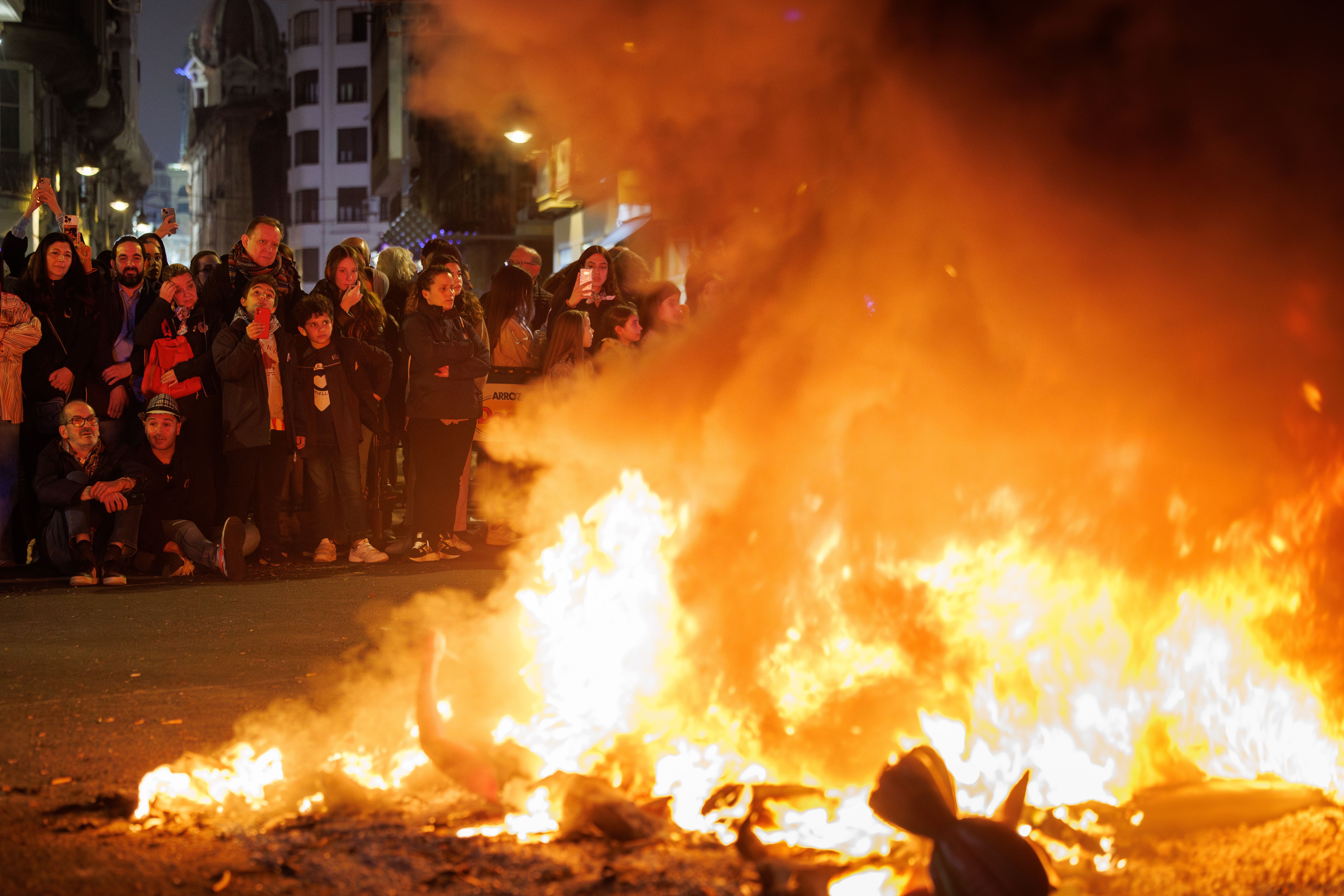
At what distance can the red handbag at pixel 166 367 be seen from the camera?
26.8 ft

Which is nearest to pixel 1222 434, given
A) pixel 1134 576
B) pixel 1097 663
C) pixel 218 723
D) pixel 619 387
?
pixel 1134 576

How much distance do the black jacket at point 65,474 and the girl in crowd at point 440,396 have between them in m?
1.89

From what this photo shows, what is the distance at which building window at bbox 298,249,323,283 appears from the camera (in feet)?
213

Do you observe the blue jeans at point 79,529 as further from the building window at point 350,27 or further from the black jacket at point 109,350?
the building window at point 350,27

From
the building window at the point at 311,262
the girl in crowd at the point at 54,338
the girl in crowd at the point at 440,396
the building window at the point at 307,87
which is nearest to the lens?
the girl in crowd at the point at 54,338

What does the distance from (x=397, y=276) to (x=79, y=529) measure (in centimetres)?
327

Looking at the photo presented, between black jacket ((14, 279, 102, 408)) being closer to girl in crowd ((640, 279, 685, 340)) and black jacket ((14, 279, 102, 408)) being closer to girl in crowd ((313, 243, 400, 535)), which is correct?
girl in crowd ((313, 243, 400, 535))

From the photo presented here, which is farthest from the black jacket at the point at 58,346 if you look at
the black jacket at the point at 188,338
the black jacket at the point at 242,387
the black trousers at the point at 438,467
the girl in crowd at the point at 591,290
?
the girl in crowd at the point at 591,290

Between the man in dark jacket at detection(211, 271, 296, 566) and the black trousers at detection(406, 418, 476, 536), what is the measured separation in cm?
93

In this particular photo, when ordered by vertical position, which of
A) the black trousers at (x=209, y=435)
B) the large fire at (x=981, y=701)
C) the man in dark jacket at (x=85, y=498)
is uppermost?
the black trousers at (x=209, y=435)

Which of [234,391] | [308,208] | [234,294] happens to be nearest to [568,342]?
[234,391]

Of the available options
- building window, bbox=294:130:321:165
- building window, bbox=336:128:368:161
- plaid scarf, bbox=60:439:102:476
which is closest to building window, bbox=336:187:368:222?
building window, bbox=336:128:368:161

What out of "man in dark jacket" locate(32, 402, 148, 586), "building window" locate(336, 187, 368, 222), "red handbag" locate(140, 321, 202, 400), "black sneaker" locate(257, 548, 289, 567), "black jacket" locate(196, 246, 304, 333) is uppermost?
"building window" locate(336, 187, 368, 222)

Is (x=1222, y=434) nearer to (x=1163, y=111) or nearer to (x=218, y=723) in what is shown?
(x=1163, y=111)
